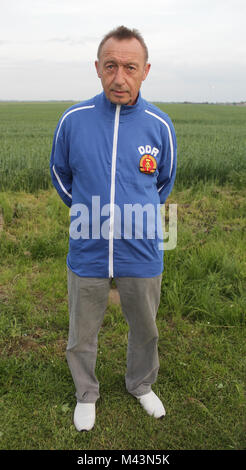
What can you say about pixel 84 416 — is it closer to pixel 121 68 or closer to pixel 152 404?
pixel 152 404

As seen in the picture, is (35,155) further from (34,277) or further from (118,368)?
(118,368)

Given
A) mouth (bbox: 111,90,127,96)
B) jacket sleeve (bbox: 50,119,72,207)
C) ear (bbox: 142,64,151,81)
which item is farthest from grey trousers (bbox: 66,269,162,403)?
ear (bbox: 142,64,151,81)

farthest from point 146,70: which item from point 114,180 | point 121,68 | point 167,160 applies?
point 114,180

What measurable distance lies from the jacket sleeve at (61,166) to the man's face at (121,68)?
0.36 m

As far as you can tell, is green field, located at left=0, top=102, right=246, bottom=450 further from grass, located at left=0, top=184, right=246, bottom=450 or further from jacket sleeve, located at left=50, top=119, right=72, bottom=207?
jacket sleeve, located at left=50, top=119, right=72, bottom=207

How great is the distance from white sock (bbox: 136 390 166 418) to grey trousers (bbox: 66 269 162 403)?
37mm

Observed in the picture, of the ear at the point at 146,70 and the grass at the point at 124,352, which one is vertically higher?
the ear at the point at 146,70

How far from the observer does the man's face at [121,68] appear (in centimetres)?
184

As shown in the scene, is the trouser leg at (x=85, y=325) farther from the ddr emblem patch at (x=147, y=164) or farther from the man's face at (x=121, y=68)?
the man's face at (x=121, y=68)

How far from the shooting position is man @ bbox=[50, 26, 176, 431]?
6.26 feet


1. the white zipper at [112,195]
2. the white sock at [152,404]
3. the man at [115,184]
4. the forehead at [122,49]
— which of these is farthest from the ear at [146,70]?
the white sock at [152,404]

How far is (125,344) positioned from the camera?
124 inches

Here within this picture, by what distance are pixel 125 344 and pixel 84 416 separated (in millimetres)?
814
